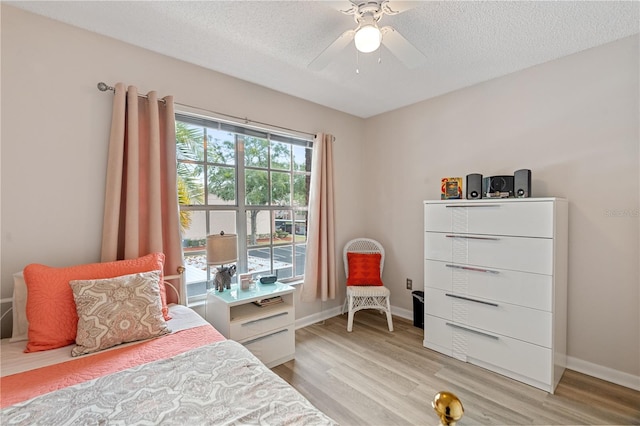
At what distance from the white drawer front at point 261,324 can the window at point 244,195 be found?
57 cm

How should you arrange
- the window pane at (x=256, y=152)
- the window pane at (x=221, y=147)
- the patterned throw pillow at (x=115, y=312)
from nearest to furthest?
the patterned throw pillow at (x=115, y=312) < the window pane at (x=221, y=147) < the window pane at (x=256, y=152)

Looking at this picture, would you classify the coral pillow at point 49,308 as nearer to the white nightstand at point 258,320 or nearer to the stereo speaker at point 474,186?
the white nightstand at point 258,320

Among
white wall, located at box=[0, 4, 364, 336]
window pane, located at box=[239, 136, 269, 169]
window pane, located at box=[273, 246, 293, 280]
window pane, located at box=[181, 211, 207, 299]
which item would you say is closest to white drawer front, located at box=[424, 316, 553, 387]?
window pane, located at box=[273, 246, 293, 280]

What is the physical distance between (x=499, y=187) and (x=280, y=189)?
2.10 m

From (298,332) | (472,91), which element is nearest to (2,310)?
(298,332)

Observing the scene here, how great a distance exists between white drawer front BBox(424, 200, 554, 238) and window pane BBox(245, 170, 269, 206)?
1648 mm

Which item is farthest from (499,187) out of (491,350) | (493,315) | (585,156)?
(491,350)

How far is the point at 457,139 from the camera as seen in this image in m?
2.95

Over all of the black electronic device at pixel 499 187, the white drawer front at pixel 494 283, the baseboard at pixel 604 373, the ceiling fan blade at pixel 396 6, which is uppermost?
the ceiling fan blade at pixel 396 6

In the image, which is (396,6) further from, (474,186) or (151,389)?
(151,389)

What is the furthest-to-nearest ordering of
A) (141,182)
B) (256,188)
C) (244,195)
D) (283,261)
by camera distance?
(283,261) < (256,188) < (244,195) < (141,182)

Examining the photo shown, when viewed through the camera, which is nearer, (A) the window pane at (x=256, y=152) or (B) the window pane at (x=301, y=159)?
(A) the window pane at (x=256, y=152)

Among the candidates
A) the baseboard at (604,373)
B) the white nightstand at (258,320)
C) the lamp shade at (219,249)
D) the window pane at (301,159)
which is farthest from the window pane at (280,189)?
the baseboard at (604,373)

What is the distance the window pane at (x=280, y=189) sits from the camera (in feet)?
10.1
